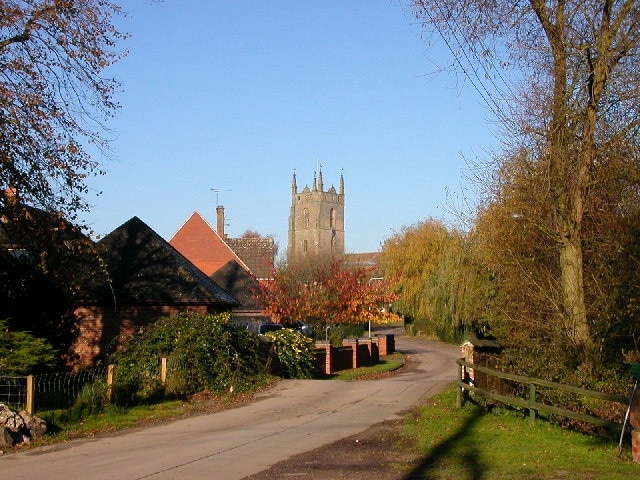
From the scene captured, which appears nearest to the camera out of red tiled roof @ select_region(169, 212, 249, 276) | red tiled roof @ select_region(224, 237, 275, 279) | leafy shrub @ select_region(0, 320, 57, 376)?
leafy shrub @ select_region(0, 320, 57, 376)

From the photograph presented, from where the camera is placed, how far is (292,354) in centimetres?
2683

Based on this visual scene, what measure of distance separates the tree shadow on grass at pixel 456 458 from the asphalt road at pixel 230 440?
196 centimetres

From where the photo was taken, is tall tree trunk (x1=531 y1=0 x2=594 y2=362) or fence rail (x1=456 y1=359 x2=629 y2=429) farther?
tall tree trunk (x1=531 y1=0 x2=594 y2=362)

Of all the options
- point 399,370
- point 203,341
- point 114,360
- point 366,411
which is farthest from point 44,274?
point 399,370

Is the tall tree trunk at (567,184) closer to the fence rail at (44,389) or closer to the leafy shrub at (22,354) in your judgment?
the fence rail at (44,389)

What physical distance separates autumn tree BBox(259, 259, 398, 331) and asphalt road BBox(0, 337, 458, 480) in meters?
21.2

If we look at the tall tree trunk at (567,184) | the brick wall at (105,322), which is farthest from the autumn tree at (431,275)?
the tall tree trunk at (567,184)

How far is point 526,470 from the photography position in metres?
10.2

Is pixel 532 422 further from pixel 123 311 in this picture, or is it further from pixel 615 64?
pixel 123 311

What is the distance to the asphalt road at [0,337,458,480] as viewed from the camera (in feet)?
35.4

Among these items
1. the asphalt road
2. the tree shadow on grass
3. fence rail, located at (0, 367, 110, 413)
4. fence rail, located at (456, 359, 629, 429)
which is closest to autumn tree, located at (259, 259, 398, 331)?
the asphalt road

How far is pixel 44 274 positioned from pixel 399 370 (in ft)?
65.4

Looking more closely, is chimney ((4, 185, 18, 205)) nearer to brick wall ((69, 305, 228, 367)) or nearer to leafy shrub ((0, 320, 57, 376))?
leafy shrub ((0, 320, 57, 376))

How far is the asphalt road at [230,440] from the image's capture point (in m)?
10.8
